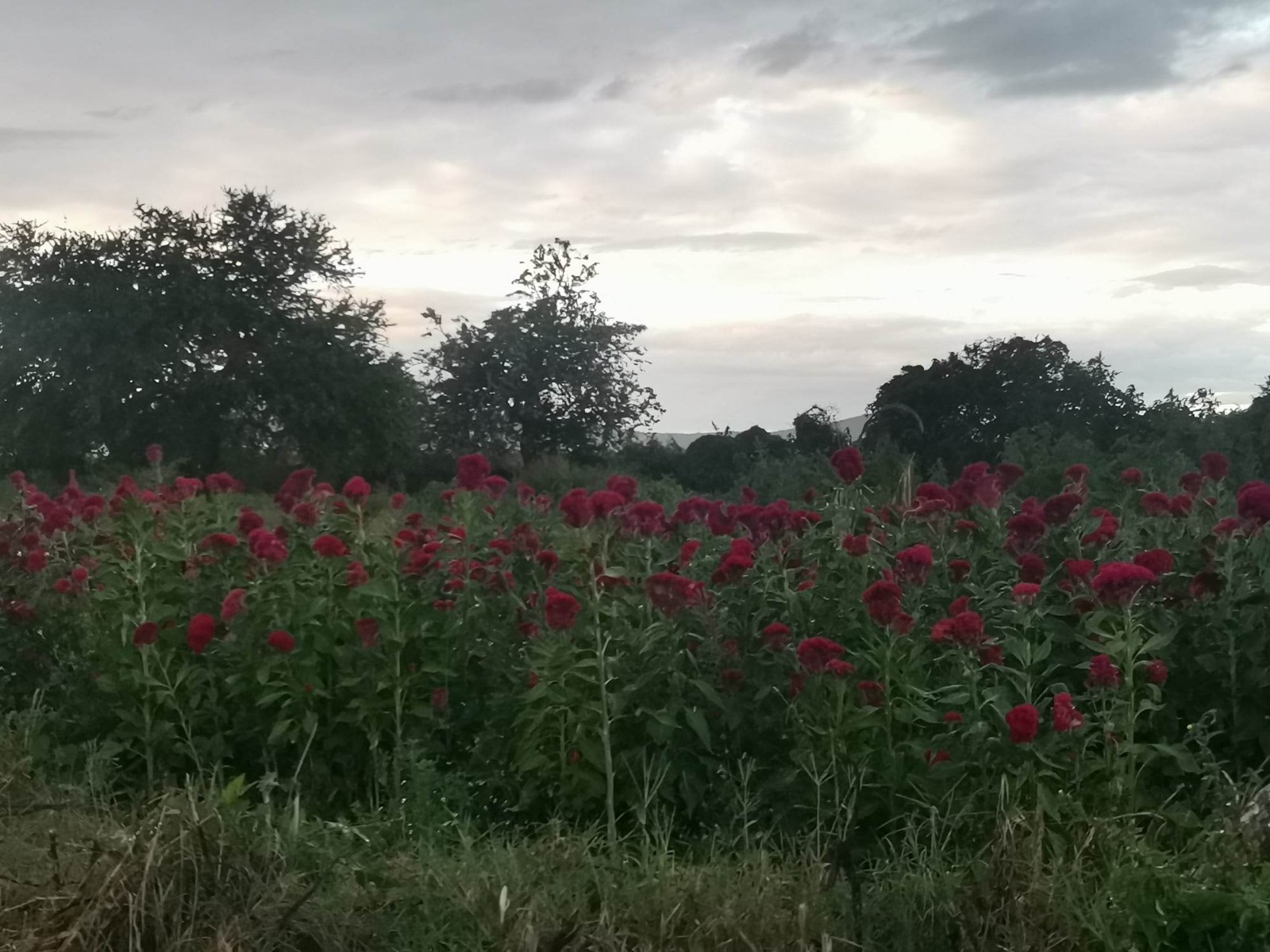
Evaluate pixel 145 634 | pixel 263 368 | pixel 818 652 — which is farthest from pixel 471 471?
pixel 263 368

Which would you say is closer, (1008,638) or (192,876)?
(192,876)

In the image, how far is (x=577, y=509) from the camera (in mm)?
4266

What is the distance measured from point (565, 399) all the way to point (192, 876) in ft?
91.4

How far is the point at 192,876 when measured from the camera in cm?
377

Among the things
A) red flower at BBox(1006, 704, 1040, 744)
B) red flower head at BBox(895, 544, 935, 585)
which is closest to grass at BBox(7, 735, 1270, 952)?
red flower at BBox(1006, 704, 1040, 744)

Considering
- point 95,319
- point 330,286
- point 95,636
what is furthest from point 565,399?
point 95,636

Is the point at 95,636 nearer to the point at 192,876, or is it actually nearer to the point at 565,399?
the point at 192,876

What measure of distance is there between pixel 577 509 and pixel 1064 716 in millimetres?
1550

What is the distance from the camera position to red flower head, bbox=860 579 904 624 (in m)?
4.10

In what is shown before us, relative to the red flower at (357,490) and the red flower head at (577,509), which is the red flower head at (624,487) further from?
the red flower at (357,490)

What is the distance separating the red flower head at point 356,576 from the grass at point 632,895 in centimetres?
111

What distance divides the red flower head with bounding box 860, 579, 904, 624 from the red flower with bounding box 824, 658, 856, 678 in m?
0.17

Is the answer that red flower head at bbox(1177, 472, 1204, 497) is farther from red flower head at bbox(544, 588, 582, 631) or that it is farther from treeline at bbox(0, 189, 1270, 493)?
treeline at bbox(0, 189, 1270, 493)

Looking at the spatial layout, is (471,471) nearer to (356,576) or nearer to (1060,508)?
(356,576)
